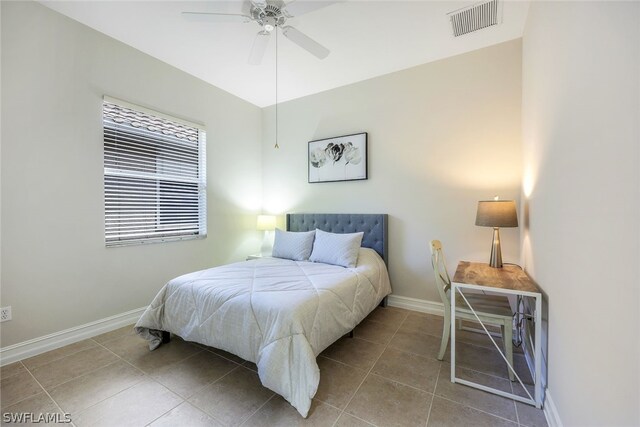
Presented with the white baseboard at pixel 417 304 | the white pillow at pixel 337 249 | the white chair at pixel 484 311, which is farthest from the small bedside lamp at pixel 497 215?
the white pillow at pixel 337 249

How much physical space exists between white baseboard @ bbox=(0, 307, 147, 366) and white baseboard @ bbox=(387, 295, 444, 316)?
9.35ft

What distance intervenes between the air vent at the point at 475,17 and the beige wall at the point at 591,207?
54 centimetres

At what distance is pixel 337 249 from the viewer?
282 cm

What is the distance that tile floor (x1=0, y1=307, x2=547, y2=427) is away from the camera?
1.46m

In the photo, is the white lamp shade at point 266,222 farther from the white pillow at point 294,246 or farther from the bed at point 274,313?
the bed at point 274,313

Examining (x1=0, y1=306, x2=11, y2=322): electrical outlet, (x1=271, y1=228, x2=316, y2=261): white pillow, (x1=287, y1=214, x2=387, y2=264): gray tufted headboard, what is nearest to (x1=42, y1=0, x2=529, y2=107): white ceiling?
(x1=287, y1=214, x2=387, y2=264): gray tufted headboard

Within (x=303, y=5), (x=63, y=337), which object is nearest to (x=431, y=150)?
(x=303, y=5)

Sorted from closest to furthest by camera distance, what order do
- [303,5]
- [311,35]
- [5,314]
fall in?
[303,5] < [5,314] < [311,35]

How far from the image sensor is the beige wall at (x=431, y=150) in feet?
8.43

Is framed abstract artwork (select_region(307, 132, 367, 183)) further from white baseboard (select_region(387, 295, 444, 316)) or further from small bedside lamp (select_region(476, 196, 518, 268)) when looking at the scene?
white baseboard (select_region(387, 295, 444, 316))

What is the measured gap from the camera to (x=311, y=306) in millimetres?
1731

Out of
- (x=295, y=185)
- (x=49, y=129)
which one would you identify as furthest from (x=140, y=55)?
(x=295, y=185)

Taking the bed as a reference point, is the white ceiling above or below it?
above

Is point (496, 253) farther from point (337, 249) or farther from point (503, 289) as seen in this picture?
point (337, 249)
